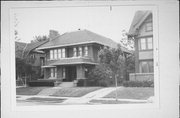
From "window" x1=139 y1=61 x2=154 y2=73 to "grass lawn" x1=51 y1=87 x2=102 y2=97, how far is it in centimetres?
83

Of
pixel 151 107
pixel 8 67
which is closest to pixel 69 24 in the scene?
pixel 8 67

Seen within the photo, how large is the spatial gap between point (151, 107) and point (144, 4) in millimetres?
1715

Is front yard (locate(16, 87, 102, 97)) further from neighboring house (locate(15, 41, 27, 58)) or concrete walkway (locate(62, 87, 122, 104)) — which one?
neighboring house (locate(15, 41, 27, 58))

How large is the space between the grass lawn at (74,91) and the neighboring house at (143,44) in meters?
0.77

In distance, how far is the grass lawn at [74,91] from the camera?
4.14 meters

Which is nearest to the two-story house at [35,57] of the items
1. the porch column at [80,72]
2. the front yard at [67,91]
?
the front yard at [67,91]

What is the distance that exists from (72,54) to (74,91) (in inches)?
24.8

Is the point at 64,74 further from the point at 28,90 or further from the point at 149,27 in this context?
the point at 149,27

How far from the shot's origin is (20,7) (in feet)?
13.1

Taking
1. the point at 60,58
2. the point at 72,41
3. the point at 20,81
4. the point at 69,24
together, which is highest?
the point at 69,24

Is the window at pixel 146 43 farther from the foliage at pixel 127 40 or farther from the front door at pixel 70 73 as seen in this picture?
the front door at pixel 70 73

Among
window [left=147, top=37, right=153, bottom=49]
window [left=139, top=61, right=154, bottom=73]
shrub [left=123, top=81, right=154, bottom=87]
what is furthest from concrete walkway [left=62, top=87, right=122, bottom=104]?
window [left=147, top=37, right=153, bottom=49]

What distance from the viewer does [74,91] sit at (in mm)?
4160

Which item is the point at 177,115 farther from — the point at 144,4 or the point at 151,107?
the point at 144,4
